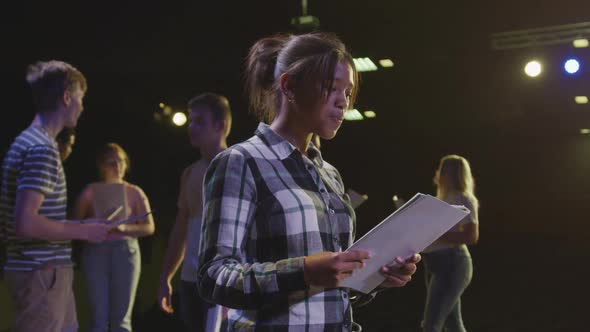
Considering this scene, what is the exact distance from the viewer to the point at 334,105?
4.10 feet

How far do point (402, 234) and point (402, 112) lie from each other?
15757mm

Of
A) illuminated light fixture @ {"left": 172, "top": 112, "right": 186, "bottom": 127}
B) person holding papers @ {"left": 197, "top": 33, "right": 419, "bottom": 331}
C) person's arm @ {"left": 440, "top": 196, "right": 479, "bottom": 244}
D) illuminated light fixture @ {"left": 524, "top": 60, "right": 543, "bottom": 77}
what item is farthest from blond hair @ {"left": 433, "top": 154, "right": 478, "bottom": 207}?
illuminated light fixture @ {"left": 172, "top": 112, "right": 186, "bottom": 127}

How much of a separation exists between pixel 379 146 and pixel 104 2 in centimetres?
1253

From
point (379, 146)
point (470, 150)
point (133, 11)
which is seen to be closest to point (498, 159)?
point (470, 150)

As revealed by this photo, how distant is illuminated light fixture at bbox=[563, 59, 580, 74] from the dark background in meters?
0.10

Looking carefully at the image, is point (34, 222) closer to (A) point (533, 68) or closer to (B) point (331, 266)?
(B) point (331, 266)

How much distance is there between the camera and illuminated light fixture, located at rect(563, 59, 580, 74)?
831cm

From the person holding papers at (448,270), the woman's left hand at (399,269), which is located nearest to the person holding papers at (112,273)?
the person holding papers at (448,270)

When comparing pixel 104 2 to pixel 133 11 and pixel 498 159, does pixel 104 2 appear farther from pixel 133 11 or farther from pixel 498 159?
pixel 498 159

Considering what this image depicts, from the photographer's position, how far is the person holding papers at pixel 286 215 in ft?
3.61

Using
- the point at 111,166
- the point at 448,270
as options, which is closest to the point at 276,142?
the point at 448,270

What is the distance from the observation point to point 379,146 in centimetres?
1788

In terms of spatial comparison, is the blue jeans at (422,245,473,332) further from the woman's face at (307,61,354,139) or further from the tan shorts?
the woman's face at (307,61,354,139)

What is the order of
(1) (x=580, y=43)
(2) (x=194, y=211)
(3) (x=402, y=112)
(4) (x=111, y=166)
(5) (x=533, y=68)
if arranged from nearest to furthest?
(2) (x=194, y=211), (4) (x=111, y=166), (1) (x=580, y=43), (5) (x=533, y=68), (3) (x=402, y=112)
